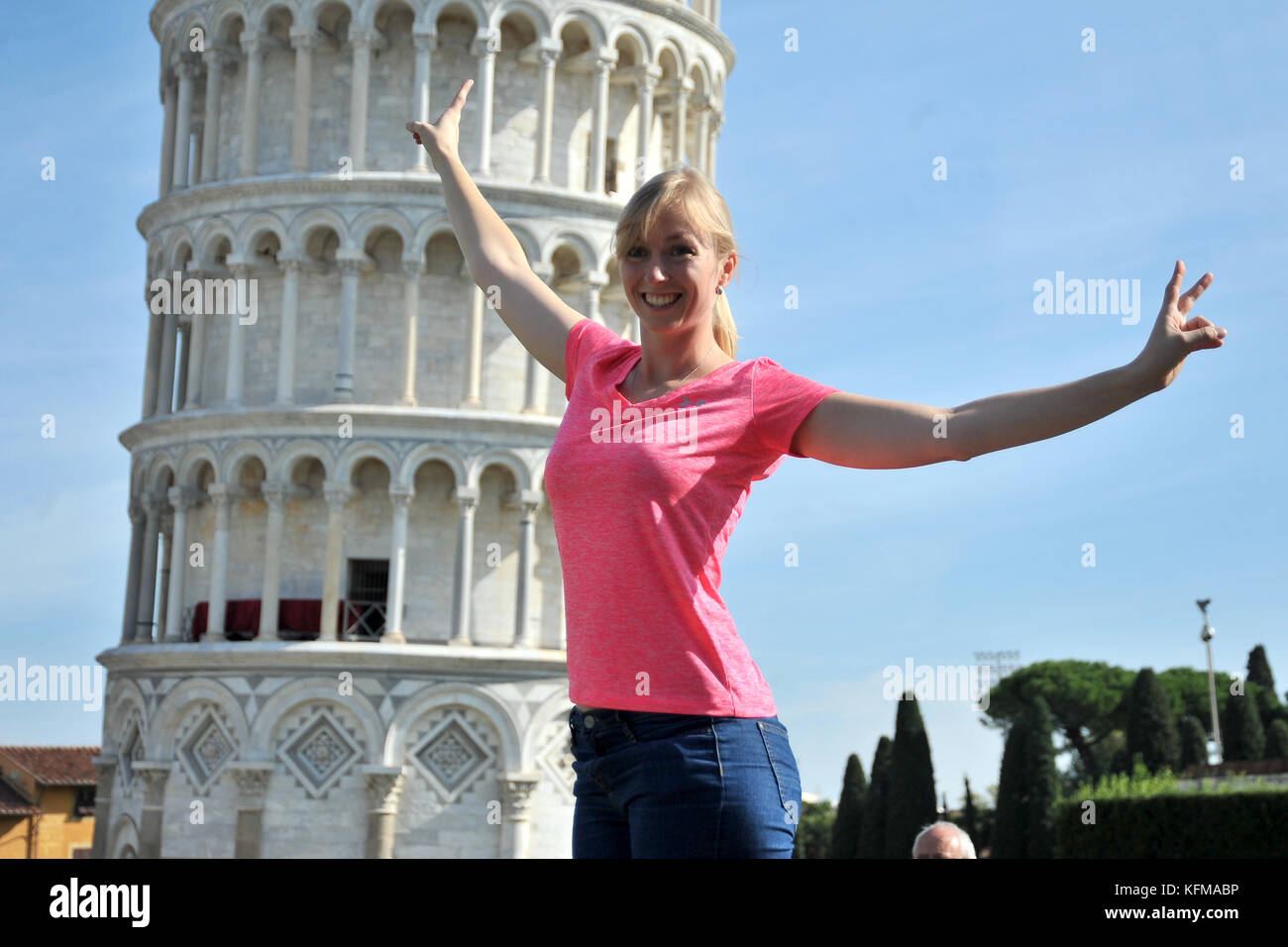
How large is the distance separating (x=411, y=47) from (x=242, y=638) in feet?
40.7

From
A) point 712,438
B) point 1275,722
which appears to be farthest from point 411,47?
point 1275,722

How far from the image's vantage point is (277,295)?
35500 millimetres

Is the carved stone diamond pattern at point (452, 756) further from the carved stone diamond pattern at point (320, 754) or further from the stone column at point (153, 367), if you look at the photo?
the stone column at point (153, 367)

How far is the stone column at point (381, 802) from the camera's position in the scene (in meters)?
32.3

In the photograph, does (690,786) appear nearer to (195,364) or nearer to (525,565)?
(525,565)

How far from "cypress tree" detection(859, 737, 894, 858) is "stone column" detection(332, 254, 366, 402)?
1873cm

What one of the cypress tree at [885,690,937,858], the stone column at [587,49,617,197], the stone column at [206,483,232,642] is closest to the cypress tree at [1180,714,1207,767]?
the cypress tree at [885,690,937,858]

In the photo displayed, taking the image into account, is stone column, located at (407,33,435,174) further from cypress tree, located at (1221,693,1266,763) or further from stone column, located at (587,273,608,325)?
cypress tree, located at (1221,693,1266,763)

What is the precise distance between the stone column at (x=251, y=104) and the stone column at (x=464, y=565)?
8102 mm

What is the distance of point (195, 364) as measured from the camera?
3572 cm

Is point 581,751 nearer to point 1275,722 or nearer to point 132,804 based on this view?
point 132,804

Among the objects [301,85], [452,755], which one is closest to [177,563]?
[452,755]

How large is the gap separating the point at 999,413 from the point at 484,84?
32900 millimetres
